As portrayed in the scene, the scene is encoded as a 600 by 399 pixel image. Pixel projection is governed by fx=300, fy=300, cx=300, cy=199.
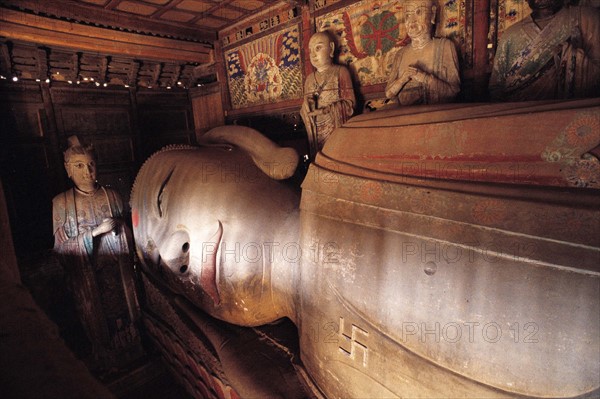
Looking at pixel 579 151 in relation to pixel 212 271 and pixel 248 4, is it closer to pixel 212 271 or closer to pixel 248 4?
pixel 212 271

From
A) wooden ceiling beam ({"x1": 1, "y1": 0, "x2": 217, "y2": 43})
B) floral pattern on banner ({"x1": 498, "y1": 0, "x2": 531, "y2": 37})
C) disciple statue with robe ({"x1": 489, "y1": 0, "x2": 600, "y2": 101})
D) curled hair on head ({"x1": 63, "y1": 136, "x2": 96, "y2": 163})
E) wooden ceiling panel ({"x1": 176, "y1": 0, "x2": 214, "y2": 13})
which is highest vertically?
wooden ceiling panel ({"x1": 176, "y1": 0, "x2": 214, "y2": 13})

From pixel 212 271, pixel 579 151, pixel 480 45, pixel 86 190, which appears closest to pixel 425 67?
pixel 480 45

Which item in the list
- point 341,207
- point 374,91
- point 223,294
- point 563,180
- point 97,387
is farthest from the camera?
point 374,91

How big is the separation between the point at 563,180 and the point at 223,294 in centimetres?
195

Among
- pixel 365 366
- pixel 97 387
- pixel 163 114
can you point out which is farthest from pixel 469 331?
pixel 163 114

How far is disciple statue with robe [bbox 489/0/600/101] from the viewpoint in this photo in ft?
6.62

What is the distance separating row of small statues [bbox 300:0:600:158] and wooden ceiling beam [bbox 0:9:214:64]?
12.9ft

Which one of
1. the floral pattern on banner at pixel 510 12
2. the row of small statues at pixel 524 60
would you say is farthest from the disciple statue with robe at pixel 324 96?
the floral pattern on banner at pixel 510 12

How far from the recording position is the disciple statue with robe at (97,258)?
9.57 ft

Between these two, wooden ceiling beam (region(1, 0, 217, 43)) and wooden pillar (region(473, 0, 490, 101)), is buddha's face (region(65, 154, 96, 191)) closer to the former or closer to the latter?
wooden ceiling beam (region(1, 0, 217, 43))

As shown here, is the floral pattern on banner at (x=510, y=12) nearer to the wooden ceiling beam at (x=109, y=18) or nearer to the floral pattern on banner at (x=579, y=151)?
the floral pattern on banner at (x=579, y=151)

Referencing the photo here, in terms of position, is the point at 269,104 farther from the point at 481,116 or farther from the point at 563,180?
the point at 563,180

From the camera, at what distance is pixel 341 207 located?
1.59 m

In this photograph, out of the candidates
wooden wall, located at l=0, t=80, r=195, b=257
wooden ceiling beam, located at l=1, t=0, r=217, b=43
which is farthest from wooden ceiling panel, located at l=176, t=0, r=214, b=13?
→ wooden wall, located at l=0, t=80, r=195, b=257
